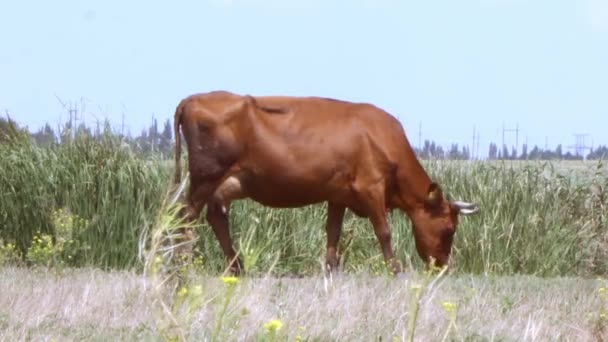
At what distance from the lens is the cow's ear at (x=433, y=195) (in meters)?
13.3

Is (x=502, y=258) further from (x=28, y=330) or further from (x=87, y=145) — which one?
(x=28, y=330)

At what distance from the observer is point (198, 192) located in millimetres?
12555

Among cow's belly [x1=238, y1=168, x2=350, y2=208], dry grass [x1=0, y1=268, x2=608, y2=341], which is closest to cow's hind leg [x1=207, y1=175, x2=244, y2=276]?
cow's belly [x1=238, y1=168, x2=350, y2=208]

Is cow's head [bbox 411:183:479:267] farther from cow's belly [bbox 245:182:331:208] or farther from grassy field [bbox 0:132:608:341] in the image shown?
cow's belly [bbox 245:182:331:208]

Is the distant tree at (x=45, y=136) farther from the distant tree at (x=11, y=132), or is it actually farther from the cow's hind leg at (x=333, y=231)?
the cow's hind leg at (x=333, y=231)

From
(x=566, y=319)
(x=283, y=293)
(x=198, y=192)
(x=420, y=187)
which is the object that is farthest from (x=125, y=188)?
(x=566, y=319)

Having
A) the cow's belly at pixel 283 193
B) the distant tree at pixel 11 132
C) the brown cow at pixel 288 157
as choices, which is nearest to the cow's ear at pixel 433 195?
the brown cow at pixel 288 157

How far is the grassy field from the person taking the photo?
8344mm

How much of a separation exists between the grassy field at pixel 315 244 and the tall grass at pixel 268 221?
0.05ft

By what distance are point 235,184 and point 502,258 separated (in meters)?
3.81

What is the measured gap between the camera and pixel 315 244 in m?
14.8

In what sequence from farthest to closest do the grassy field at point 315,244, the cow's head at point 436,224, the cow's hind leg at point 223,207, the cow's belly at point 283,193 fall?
the cow's head at point 436,224, the cow's belly at point 283,193, the cow's hind leg at point 223,207, the grassy field at point 315,244

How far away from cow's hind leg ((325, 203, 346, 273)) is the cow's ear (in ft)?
2.84

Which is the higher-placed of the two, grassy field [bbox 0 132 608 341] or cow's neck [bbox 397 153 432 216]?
cow's neck [bbox 397 153 432 216]
